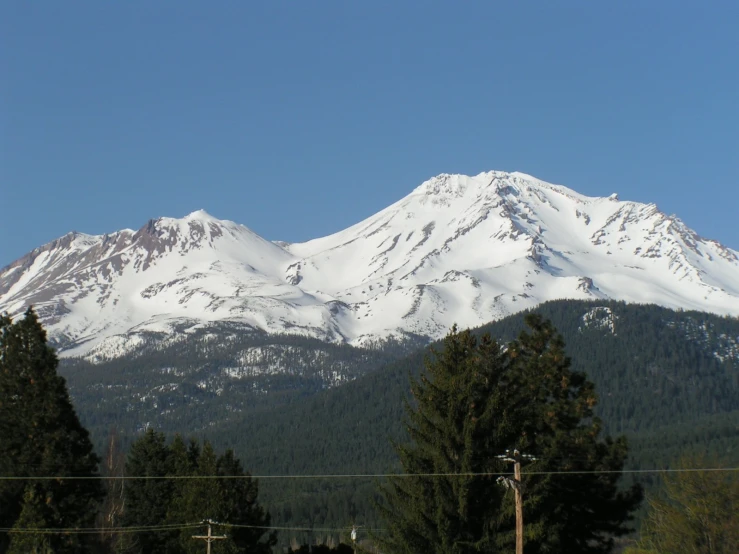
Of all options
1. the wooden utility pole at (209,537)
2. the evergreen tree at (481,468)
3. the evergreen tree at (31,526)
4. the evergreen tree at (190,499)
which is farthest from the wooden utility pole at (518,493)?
the evergreen tree at (190,499)

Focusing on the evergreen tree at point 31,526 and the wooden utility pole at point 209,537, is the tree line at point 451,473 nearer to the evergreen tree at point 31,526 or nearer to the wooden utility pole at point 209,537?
the evergreen tree at point 31,526

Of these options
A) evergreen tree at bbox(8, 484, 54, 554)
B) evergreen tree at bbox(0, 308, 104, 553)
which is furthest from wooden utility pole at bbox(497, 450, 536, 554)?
evergreen tree at bbox(8, 484, 54, 554)

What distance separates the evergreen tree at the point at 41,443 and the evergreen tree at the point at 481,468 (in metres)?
14.9

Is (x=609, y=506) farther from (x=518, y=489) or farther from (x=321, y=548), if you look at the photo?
(x=321, y=548)

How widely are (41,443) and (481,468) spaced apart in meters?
20.5

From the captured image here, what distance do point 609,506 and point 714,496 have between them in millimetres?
16181

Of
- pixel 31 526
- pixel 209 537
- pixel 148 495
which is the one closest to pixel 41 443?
pixel 31 526

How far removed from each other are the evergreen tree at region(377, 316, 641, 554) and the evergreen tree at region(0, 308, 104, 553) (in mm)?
14913

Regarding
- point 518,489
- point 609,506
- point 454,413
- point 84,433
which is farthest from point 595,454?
point 84,433

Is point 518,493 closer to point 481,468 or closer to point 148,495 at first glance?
point 481,468

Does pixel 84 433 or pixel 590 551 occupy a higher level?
pixel 84 433

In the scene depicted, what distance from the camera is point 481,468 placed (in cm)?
4531

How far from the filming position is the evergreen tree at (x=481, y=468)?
146 feet

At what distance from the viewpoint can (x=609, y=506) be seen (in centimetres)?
5309
